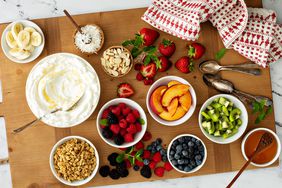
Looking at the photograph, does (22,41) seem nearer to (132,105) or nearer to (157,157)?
(132,105)

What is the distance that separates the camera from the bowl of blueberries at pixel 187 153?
4.75 ft

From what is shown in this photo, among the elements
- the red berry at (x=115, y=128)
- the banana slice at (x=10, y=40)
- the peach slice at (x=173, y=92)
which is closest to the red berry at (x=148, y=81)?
the peach slice at (x=173, y=92)

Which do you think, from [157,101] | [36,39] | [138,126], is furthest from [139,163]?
[36,39]

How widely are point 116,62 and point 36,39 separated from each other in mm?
345

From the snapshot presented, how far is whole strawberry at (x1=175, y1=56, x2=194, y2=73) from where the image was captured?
58.2 inches

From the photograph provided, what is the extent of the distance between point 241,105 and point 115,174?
59 centimetres

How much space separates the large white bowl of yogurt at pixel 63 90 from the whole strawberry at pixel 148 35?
0.81 ft

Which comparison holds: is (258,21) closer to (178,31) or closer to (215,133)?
(178,31)

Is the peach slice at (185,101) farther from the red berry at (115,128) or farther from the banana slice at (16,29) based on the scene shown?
the banana slice at (16,29)

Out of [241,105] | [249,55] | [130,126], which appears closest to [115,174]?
[130,126]

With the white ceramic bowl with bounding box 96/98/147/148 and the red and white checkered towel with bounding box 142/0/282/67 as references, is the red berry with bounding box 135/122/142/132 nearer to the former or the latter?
the white ceramic bowl with bounding box 96/98/147/148

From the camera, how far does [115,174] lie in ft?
4.91

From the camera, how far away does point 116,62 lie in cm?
146

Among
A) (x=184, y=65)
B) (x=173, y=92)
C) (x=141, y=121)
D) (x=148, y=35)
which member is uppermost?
(x=148, y=35)
